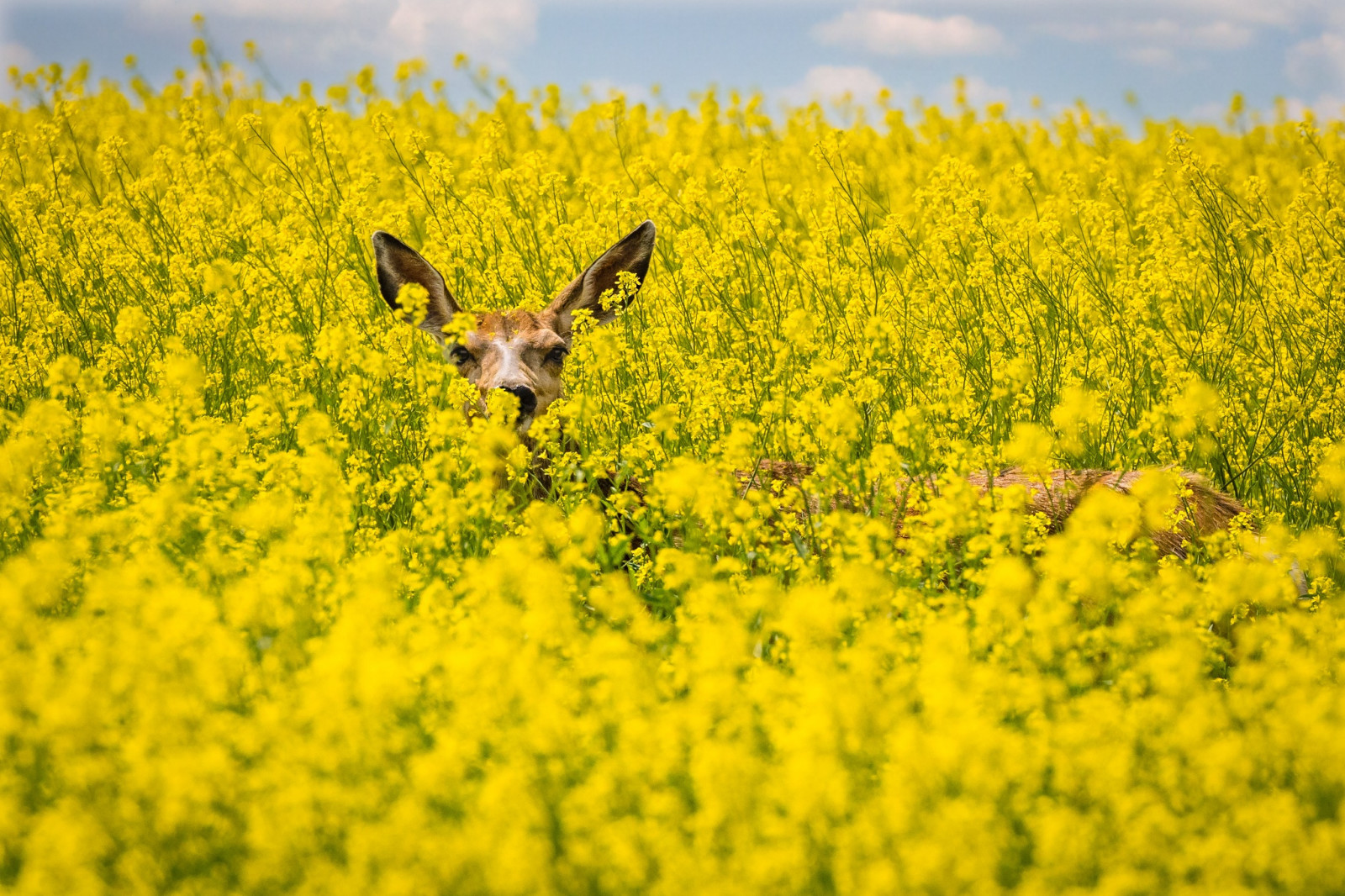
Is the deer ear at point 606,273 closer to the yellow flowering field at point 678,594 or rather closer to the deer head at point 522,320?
the deer head at point 522,320

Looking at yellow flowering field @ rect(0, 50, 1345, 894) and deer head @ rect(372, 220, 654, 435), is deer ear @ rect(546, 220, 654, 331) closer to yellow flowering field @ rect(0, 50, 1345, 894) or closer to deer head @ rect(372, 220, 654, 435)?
deer head @ rect(372, 220, 654, 435)

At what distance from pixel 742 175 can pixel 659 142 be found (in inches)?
221

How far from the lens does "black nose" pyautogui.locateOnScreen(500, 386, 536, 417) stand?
5203mm

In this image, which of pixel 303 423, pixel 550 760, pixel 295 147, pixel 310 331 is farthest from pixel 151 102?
pixel 550 760

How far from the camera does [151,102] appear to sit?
1445 centimetres

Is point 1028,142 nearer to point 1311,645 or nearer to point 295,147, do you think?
point 295,147

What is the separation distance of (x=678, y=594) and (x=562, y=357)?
6.98 ft

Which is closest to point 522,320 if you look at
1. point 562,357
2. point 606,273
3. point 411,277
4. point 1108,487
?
point 562,357

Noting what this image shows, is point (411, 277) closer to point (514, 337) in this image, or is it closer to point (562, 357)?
point (514, 337)

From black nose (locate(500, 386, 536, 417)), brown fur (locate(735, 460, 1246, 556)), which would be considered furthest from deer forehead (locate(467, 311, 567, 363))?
brown fur (locate(735, 460, 1246, 556))

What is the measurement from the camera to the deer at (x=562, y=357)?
486cm

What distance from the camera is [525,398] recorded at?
206 inches

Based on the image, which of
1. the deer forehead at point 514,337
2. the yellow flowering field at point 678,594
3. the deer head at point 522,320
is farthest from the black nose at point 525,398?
the deer forehead at point 514,337

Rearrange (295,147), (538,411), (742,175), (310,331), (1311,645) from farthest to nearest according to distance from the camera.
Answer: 1. (295,147)
2. (742,175)
3. (310,331)
4. (538,411)
5. (1311,645)
